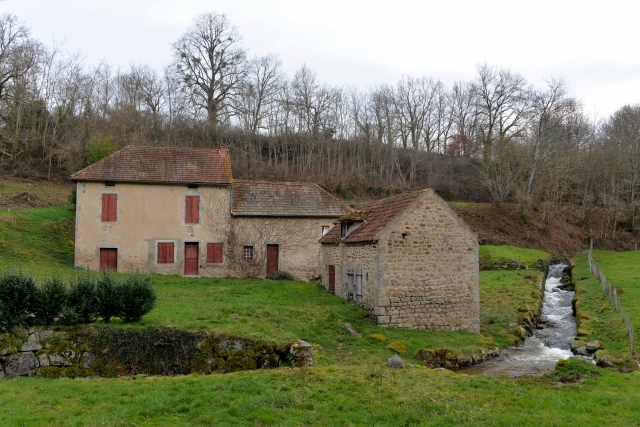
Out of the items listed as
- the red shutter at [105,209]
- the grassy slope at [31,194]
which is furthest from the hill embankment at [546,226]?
the red shutter at [105,209]

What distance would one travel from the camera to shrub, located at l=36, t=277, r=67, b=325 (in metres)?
10.1

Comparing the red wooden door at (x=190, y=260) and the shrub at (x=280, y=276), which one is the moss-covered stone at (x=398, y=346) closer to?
the shrub at (x=280, y=276)

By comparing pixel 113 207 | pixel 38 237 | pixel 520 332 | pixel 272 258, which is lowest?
pixel 520 332

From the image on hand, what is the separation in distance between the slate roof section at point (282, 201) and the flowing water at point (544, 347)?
11.5m

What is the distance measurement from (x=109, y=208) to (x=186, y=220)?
3.91 m

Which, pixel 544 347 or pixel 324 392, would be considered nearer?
pixel 324 392

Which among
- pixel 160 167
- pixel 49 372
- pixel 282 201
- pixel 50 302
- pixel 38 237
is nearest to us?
pixel 49 372

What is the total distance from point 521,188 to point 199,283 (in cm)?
3088

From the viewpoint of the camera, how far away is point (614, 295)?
60.9 ft

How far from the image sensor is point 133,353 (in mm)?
10000

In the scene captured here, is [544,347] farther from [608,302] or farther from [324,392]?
[324,392]

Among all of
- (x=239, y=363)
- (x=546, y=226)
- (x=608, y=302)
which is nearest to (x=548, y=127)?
(x=546, y=226)

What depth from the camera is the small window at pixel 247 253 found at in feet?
82.7

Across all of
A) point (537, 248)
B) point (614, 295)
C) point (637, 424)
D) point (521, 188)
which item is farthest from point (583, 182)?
point (637, 424)
